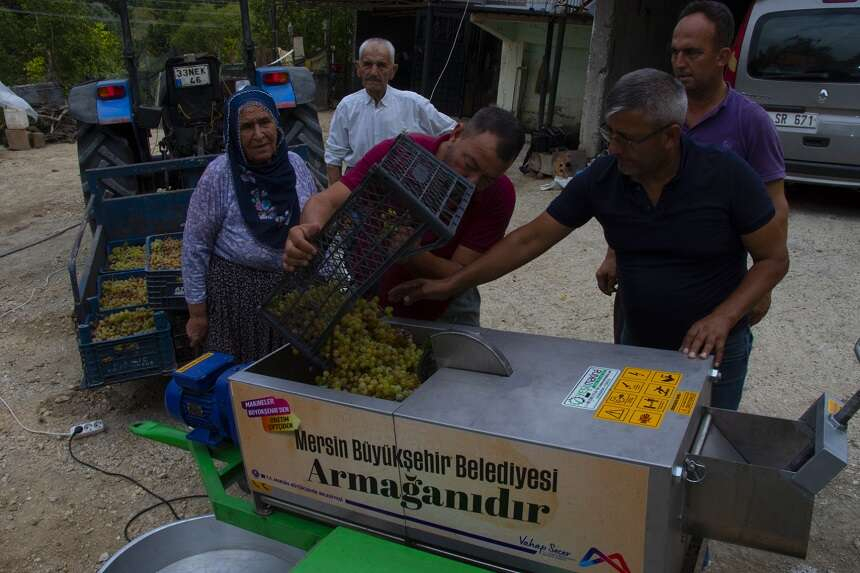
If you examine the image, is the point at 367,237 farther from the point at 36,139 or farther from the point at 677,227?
the point at 36,139

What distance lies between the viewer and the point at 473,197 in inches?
88.4

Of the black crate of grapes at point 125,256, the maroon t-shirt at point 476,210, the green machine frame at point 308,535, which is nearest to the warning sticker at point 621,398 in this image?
the green machine frame at point 308,535

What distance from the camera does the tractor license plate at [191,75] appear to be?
17.8 ft

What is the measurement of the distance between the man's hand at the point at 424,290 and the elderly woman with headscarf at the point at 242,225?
2.23 feet

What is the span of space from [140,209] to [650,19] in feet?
25.7

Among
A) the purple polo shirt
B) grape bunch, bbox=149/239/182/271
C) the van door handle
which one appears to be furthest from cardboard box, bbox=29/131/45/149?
the purple polo shirt

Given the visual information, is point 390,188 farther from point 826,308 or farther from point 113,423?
point 826,308

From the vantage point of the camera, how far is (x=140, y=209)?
15.5 ft

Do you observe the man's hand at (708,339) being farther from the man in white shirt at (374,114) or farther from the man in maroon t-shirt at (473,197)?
the man in white shirt at (374,114)

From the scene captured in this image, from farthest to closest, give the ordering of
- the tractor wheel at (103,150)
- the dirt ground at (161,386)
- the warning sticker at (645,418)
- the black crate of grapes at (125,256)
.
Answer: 1. the tractor wheel at (103,150)
2. the black crate of grapes at (125,256)
3. the dirt ground at (161,386)
4. the warning sticker at (645,418)

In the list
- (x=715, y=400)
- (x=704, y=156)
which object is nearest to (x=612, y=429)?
(x=704, y=156)

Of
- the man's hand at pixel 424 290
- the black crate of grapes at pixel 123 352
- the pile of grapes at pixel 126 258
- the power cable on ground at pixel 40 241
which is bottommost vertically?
the power cable on ground at pixel 40 241

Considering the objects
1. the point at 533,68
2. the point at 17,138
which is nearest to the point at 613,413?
the point at 533,68

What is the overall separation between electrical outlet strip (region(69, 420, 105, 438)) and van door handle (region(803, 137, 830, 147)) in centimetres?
670
